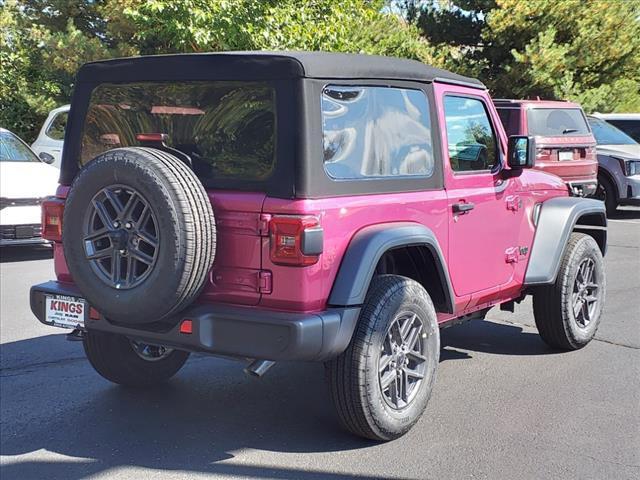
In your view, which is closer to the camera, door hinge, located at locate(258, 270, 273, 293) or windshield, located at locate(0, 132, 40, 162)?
door hinge, located at locate(258, 270, 273, 293)

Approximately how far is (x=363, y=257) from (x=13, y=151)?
25.7ft

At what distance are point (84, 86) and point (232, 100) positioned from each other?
1.04m

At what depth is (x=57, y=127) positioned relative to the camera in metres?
13.4

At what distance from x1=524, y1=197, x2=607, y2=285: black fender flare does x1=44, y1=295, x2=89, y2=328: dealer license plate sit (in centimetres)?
287

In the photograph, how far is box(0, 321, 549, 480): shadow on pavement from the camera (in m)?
3.67

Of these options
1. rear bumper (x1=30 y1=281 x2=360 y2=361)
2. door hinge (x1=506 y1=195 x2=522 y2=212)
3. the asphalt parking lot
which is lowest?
the asphalt parking lot

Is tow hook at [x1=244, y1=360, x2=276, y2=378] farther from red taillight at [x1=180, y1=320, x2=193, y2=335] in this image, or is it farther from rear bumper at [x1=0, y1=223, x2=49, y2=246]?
rear bumper at [x1=0, y1=223, x2=49, y2=246]

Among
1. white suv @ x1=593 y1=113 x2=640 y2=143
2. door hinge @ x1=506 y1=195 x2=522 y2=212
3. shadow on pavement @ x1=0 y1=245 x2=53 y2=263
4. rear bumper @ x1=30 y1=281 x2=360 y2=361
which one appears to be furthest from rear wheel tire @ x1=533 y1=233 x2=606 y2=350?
white suv @ x1=593 y1=113 x2=640 y2=143

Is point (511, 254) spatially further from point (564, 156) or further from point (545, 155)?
point (564, 156)

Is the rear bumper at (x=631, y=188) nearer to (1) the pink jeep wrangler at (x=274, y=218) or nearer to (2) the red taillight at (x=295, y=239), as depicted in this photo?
(1) the pink jeep wrangler at (x=274, y=218)

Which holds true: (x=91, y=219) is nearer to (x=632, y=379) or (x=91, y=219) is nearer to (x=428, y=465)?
(x=428, y=465)

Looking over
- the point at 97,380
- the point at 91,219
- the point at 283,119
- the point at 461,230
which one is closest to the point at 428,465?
the point at 461,230

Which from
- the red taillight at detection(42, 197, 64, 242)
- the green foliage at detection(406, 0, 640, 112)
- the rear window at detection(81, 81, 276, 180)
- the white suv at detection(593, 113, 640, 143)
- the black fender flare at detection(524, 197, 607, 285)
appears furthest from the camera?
the green foliage at detection(406, 0, 640, 112)

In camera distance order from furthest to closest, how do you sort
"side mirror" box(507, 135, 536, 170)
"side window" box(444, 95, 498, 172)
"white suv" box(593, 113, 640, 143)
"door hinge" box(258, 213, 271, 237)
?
"white suv" box(593, 113, 640, 143), "side mirror" box(507, 135, 536, 170), "side window" box(444, 95, 498, 172), "door hinge" box(258, 213, 271, 237)
